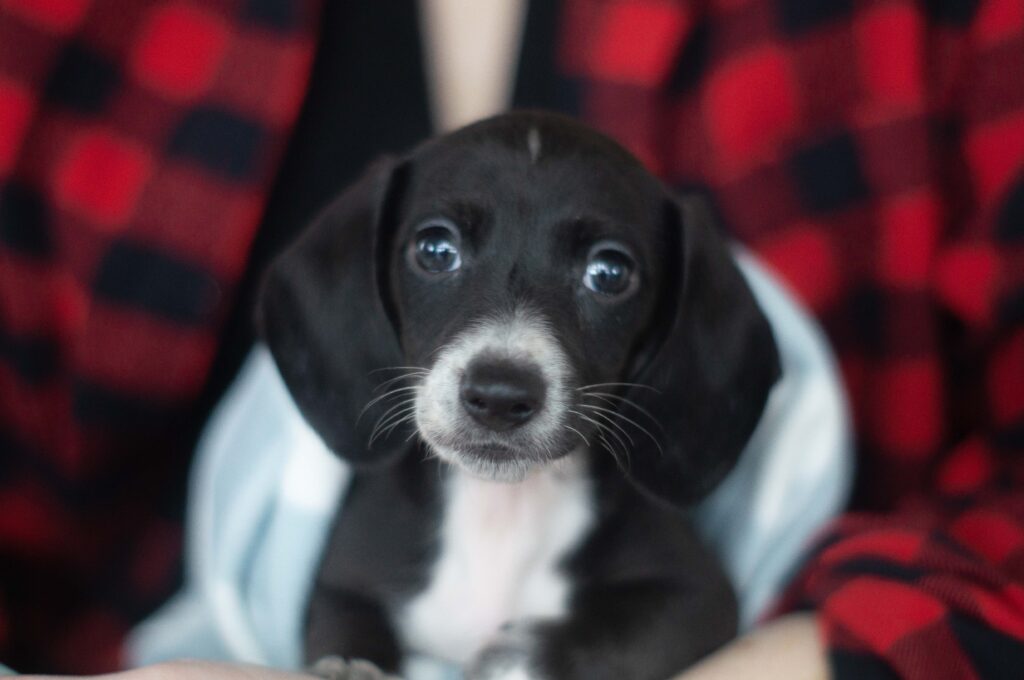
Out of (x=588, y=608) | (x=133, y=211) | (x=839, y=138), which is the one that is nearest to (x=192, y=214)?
(x=133, y=211)

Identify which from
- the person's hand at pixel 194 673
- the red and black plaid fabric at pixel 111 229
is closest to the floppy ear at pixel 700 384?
the person's hand at pixel 194 673

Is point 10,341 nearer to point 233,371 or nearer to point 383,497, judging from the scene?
point 233,371

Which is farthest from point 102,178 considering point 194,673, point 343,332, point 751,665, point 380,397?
point 751,665

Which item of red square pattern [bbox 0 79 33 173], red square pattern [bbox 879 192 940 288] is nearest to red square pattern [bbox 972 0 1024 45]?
red square pattern [bbox 879 192 940 288]

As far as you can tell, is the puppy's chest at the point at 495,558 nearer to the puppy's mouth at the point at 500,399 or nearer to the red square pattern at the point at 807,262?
the puppy's mouth at the point at 500,399

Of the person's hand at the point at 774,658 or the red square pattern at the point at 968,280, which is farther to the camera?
the red square pattern at the point at 968,280

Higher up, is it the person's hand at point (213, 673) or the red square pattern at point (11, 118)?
the red square pattern at point (11, 118)

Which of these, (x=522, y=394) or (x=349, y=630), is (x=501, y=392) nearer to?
(x=522, y=394)
